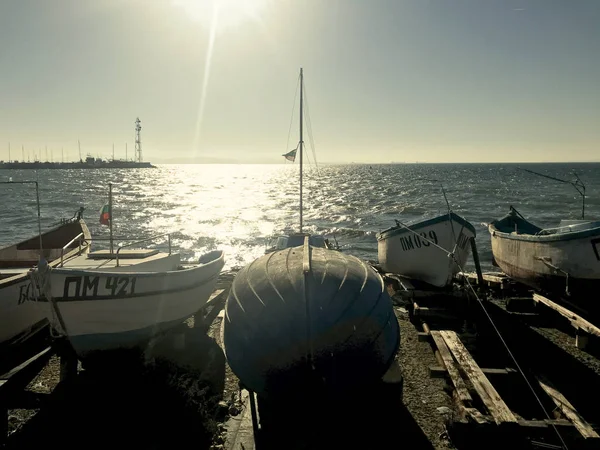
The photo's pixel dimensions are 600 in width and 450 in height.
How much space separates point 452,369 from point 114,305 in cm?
662

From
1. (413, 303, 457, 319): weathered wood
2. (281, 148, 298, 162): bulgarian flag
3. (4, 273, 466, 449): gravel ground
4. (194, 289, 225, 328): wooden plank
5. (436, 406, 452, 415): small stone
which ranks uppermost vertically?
(281, 148, 298, 162): bulgarian flag

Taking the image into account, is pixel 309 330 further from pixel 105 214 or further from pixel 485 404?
pixel 105 214

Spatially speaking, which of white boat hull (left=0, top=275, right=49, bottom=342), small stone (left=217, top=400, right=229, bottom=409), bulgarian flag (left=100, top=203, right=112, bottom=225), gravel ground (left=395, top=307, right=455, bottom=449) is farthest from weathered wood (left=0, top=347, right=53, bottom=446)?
gravel ground (left=395, top=307, right=455, bottom=449)

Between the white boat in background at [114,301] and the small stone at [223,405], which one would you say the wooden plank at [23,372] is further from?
the small stone at [223,405]

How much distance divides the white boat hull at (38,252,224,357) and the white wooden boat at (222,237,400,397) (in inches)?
107

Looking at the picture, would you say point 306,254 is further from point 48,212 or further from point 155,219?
point 48,212

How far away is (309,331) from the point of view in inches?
229

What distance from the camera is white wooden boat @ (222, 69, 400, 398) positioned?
228 inches

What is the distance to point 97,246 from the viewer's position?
Result: 92.5ft

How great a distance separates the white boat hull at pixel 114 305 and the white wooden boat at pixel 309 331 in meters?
2.71

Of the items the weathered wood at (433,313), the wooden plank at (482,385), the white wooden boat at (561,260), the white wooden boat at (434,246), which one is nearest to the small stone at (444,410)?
the wooden plank at (482,385)

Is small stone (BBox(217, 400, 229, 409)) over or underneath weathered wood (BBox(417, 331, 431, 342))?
underneath

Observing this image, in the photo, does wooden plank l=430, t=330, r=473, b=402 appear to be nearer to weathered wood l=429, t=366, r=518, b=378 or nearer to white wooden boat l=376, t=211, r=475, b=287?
weathered wood l=429, t=366, r=518, b=378

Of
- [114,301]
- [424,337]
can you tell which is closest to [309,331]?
[114,301]
